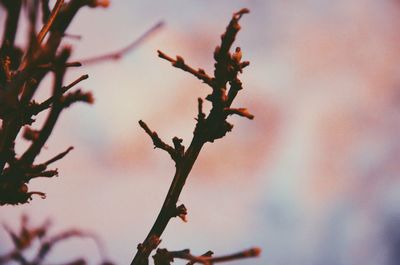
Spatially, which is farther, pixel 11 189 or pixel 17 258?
pixel 11 189

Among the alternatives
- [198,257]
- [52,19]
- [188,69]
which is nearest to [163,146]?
[188,69]

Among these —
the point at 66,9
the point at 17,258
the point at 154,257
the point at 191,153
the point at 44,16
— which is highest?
the point at 44,16

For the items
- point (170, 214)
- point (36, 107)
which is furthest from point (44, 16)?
point (170, 214)

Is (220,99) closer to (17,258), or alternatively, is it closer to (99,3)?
(99,3)

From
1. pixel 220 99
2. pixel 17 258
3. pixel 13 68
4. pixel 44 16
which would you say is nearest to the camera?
pixel 17 258

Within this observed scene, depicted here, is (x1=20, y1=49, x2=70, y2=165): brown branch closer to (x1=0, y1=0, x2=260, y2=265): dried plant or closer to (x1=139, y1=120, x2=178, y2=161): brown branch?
(x1=0, y1=0, x2=260, y2=265): dried plant

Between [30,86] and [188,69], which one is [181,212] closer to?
[188,69]

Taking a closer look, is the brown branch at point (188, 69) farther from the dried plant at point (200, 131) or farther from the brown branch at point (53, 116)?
the brown branch at point (53, 116)

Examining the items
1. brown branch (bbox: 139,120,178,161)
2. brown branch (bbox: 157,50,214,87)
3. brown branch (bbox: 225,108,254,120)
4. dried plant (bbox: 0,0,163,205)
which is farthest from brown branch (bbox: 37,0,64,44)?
brown branch (bbox: 225,108,254,120)
